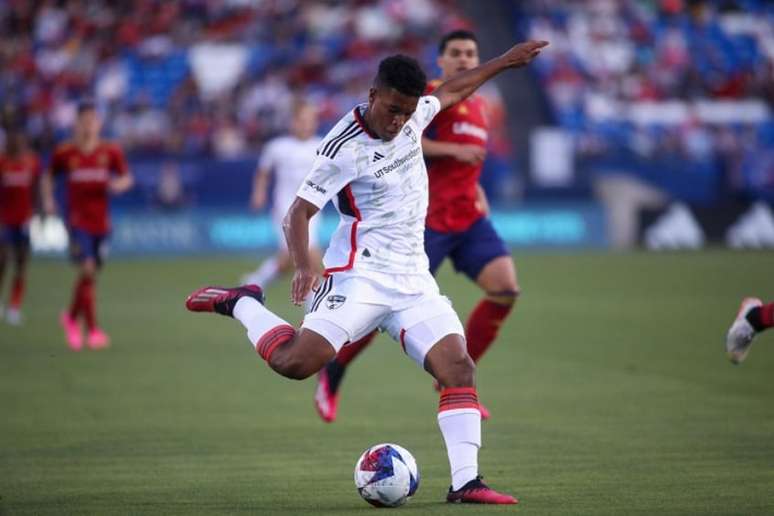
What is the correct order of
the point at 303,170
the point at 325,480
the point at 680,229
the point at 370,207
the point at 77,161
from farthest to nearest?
the point at 680,229, the point at 303,170, the point at 77,161, the point at 325,480, the point at 370,207

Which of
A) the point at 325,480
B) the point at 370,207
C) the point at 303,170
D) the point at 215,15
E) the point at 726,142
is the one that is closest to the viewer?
the point at 370,207

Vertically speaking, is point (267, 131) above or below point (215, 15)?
below

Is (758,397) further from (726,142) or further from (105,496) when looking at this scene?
(726,142)

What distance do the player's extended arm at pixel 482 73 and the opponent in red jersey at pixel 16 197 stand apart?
A: 11.5m

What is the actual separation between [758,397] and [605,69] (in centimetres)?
2594

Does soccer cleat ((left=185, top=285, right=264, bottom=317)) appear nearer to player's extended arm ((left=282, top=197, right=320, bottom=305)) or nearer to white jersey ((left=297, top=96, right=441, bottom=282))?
white jersey ((left=297, top=96, right=441, bottom=282))

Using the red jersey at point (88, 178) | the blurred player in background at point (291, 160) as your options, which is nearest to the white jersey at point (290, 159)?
the blurred player in background at point (291, 160)

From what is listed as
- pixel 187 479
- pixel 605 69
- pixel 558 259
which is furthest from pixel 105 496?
pixel 605 69

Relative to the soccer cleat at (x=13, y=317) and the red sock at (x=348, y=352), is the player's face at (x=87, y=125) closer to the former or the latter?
the soccer cleat at (x=13, y=317)

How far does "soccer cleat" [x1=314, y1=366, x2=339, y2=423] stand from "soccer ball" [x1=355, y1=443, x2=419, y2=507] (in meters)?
3.04

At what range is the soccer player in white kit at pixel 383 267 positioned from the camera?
6.66 m

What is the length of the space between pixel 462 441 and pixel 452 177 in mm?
3442

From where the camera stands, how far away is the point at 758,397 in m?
10.7

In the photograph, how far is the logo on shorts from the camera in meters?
6.97
